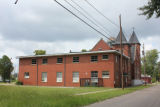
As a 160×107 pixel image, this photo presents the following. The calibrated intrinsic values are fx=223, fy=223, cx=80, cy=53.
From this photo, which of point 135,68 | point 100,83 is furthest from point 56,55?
point 135,68

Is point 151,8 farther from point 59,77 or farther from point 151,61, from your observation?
point 151,61

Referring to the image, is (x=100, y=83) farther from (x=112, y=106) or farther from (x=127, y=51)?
(x=112, y=106)

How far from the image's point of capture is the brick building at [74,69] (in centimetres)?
3634

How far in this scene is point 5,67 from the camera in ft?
219

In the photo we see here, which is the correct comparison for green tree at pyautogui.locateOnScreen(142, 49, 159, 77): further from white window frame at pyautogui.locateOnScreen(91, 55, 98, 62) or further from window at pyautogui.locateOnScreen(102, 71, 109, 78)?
window at pyautogui.locateOnScreen(102, 71, 109, 78)

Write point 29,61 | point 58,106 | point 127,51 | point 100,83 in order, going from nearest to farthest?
point 58,106 < point 100,83 < point 29,61 < point 127,51

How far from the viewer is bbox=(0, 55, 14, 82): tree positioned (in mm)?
66000

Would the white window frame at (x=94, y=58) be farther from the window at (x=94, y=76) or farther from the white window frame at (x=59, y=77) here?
the white window frame at (x=59, y=77)

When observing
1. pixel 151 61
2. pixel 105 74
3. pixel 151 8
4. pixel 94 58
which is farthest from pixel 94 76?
pixel 151 61

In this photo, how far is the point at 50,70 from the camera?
40.6 metres

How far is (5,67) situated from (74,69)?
3527 cm

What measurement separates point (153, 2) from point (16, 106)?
780cm

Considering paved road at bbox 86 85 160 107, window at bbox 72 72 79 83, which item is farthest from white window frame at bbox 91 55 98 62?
paved road at bbox 86 85 160 107

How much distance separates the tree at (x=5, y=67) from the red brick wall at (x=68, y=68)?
24355 mm
